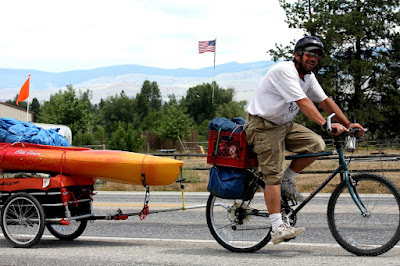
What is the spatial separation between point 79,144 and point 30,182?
41.4 m

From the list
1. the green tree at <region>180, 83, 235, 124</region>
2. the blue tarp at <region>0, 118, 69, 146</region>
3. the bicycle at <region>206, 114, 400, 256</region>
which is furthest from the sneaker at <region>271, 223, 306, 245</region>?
the green tree at <region>180, 83, 235, 124</region>

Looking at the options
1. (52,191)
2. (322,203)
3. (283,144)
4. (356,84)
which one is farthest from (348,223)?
(356,84)

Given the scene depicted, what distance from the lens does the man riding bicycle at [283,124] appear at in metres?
5.50

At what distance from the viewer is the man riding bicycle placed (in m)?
5.50

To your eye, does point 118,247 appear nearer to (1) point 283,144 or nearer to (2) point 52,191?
(2) point 52,191

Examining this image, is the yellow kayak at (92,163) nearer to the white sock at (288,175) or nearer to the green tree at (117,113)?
the white sock at (288,175)

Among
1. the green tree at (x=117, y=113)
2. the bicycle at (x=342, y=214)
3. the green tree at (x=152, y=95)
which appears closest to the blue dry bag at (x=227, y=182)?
the bicycle at (x=342, y=214)

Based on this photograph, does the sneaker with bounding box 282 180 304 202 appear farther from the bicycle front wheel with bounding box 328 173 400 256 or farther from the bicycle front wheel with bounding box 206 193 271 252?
the bicycle front wheel with bounding box 328 173 400 256

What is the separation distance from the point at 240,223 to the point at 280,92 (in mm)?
1545

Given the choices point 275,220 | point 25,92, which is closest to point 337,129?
point 275,220

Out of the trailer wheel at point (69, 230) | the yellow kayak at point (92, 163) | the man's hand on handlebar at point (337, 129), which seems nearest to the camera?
the man's hand on handlebar at point (337, 129)

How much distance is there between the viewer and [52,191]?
6.69 m

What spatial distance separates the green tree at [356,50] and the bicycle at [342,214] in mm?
47769

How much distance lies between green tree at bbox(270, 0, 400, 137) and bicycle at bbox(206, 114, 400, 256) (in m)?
47.8
